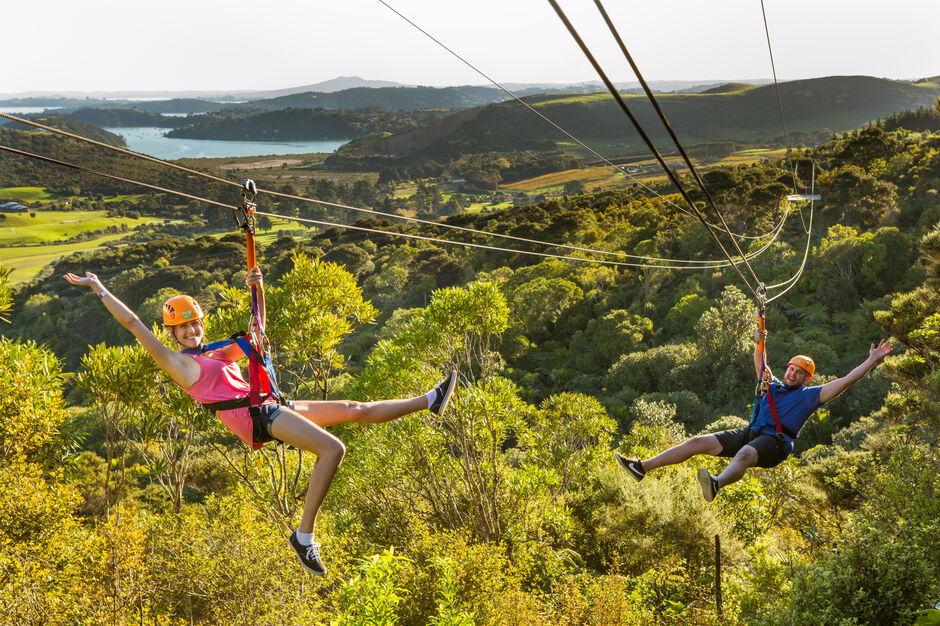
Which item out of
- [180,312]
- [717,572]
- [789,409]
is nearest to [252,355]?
[180,312]

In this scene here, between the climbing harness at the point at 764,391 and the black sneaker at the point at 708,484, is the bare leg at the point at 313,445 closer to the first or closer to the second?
the black sneaker at the point at 708,484

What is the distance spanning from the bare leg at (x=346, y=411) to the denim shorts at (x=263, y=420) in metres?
0.25

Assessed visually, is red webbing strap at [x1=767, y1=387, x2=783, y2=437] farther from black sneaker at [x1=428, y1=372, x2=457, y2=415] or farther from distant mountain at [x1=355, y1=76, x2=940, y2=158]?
distant mountain at [x1=355, y1=76, x2=940, y2=158]

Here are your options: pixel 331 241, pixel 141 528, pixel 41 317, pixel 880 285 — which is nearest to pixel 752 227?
pixel 880 285

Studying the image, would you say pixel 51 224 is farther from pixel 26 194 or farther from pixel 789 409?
pixel 789 409

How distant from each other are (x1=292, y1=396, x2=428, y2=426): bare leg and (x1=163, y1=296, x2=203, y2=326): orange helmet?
45.1 inches

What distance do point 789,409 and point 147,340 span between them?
689cm

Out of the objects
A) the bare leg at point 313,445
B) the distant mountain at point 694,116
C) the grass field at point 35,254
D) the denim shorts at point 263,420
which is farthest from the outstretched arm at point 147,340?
the distant mountain at point 694,116

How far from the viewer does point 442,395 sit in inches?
216

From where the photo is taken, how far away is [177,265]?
69312 mm

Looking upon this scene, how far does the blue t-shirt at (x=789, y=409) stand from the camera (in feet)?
21.8

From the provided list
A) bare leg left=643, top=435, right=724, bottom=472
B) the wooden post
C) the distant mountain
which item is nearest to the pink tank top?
bare leg left=643, top=435, right=724, bottom=472

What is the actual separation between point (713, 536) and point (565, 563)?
3.66 meters

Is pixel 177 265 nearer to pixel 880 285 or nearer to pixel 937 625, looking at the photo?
pixel 880 285
